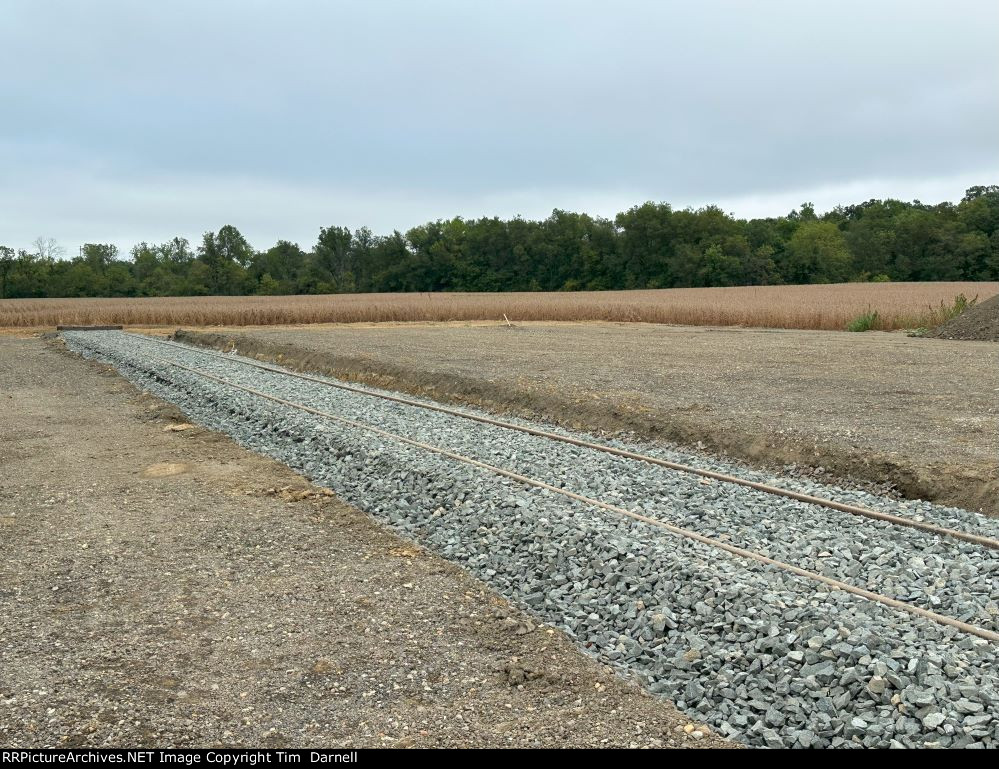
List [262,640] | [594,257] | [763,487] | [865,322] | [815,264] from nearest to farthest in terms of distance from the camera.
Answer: [262,640], [763,487], [865,322], [815,264], [594,257]

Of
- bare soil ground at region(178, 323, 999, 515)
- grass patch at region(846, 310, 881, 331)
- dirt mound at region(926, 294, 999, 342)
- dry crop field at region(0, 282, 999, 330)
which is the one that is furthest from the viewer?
dry crop field at region(0, 282, 999, 330)

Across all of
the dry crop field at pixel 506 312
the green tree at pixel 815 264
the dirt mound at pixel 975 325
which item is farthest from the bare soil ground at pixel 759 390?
the green tree at pixel 815 264

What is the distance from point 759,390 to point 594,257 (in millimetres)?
83005

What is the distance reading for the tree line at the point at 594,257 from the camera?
3334 inches

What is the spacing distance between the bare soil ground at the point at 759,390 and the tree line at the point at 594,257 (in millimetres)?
59679

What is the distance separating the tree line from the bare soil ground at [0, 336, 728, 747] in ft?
268

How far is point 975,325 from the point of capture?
90.5ft

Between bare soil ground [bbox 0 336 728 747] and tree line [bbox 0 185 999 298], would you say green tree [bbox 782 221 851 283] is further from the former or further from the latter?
bare soil ground [bbox 0 336 728 747]

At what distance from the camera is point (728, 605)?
17.4 feet

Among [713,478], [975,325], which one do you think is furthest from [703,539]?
[975,325]

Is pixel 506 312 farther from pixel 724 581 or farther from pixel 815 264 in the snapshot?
pixel 815 264

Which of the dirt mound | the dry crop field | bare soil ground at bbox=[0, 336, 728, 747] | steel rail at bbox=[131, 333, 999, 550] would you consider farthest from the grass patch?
bare soil ground at bbox=[0, 336, 728, 747]

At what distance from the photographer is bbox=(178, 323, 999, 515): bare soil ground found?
9539mm

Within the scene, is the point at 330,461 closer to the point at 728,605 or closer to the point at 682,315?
the point at 728,605
